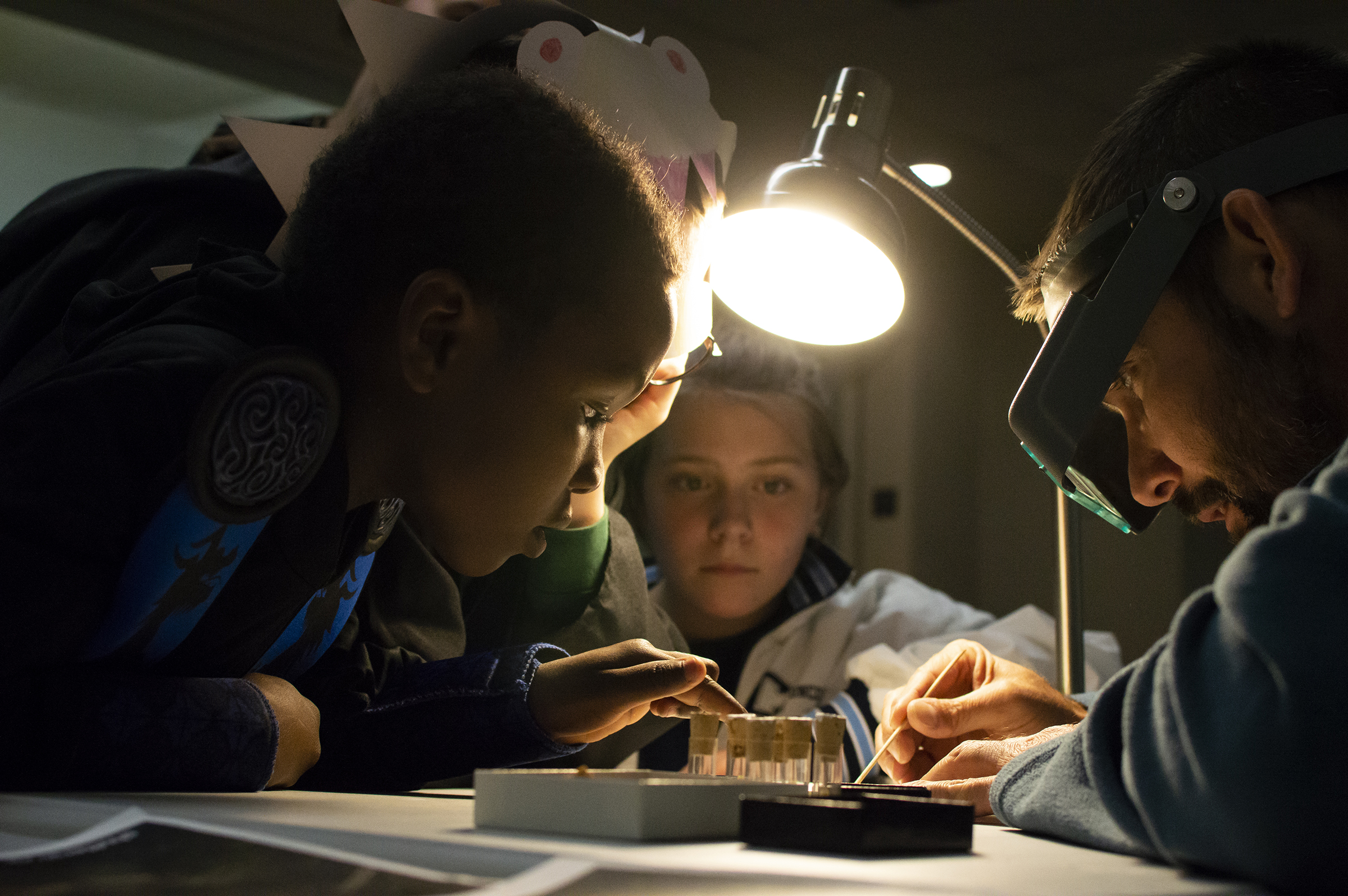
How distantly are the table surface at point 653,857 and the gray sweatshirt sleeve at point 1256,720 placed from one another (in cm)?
2

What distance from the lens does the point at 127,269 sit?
0.93 m

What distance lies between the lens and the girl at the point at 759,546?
159cm

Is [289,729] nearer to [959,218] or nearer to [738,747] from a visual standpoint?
[738,747]

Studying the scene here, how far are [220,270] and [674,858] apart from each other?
52 cm

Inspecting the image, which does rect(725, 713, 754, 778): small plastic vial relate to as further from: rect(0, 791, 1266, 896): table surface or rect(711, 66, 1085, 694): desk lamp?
rect(711, 66, 1085, 694): desk lamp

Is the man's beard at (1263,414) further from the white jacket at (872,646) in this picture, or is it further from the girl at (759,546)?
the girl at (759,546)

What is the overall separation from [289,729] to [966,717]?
539 mm

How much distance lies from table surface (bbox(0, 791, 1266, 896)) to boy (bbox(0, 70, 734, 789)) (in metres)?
→ 0.10

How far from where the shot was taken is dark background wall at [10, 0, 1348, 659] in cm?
232

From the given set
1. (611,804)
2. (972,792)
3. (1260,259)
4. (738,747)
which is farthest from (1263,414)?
(611,804)

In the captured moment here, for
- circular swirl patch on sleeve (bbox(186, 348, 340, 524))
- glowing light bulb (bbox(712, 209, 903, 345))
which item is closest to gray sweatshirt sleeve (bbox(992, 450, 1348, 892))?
circular swirl patch on sleeve (bbox(186, 348, 340, 524))

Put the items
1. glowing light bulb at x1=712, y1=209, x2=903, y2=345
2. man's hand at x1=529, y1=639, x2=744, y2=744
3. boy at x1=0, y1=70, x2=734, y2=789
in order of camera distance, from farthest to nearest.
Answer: glowing light bulb at x1=712, y1=209, x2=903, y2=345, man's hand at x1=529, y1=639, x2=744, y2=744, boy at x1=0, y1=70, x2=734, y2=789

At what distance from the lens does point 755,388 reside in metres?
1.69

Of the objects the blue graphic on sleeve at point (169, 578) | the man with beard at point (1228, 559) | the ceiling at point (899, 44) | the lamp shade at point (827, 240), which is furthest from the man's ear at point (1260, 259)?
the ceiling at point (899, 44)
